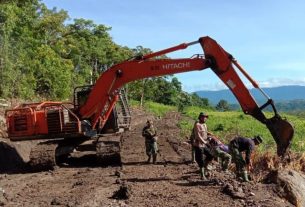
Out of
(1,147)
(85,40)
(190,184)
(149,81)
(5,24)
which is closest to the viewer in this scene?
(190,184)

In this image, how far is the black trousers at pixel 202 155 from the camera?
44.2 feet

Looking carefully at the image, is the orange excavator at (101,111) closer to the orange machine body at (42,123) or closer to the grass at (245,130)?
the orange machine body at (42,123)

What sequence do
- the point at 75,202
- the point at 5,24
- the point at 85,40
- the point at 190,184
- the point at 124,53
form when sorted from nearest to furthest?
the point at 75,202 → the point at 190,184 → the point at 5,24 → the point at 85,40 → the point at 124,53

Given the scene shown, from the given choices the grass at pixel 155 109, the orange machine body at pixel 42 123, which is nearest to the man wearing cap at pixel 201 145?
the orange machine body at pixel 42 123

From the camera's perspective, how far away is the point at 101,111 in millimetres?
16719

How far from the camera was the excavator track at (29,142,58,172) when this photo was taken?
1588 cm

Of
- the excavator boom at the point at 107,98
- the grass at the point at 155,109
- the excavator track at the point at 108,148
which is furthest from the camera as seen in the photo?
the grass at the point at 155,109

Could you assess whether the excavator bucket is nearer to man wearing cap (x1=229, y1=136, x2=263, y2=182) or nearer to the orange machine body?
man wearing cap (x1=229, y1=136, x2=263, y2=182)

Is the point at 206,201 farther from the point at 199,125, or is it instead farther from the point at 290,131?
the point at 290,131

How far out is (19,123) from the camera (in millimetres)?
16750

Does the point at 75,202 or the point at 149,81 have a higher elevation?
the point at 149,81

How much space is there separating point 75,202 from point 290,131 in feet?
20.4

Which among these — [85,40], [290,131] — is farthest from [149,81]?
[290,131]

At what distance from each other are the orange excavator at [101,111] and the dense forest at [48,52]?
14.4 meters
